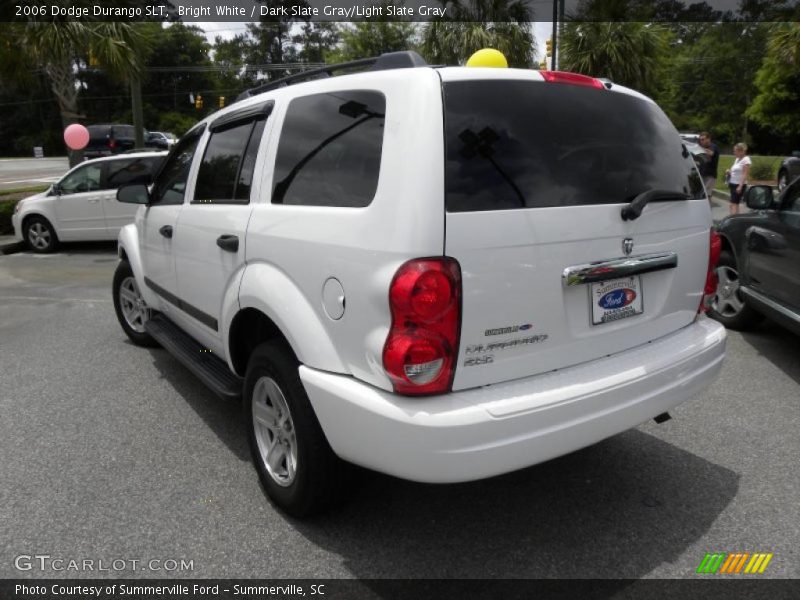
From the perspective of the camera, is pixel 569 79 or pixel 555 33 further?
pixel 555 33

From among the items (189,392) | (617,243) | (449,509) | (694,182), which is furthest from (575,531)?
A: (189,392)

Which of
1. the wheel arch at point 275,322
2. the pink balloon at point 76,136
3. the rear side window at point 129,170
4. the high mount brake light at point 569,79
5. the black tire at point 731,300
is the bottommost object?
the black tire at point 731,300

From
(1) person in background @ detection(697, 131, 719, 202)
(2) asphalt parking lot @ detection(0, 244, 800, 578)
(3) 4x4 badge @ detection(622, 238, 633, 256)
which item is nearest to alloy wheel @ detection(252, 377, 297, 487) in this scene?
(2) asphalt parking lot @ detection(0, 244, 800, 578)

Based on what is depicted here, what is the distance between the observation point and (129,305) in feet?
17.7

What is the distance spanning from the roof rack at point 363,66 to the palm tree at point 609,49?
15518 millimetres

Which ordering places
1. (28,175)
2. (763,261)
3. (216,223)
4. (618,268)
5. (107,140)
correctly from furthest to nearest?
1. (28,175)
2. (107,140)
3. (763,261)
4. (216,223)
5. (618,268)

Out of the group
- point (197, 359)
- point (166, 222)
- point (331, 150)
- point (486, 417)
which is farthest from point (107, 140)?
point (486, 417)

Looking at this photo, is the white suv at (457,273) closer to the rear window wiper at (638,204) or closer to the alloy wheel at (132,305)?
the rear window wiper at (638,204)

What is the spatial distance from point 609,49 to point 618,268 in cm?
1685

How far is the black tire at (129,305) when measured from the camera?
5.20 m

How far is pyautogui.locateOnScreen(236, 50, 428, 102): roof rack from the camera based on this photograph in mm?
2559

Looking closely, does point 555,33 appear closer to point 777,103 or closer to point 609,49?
point 609,49

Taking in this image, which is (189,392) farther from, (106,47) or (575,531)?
(106,47)

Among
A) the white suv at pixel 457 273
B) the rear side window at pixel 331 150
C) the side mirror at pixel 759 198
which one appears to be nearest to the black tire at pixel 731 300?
the side mirror at pixel 759 198
